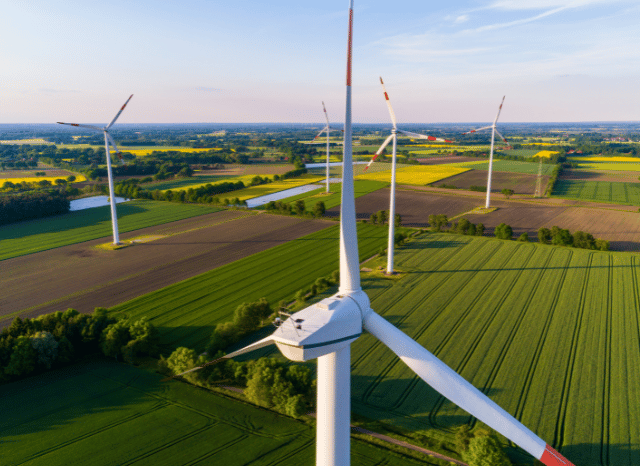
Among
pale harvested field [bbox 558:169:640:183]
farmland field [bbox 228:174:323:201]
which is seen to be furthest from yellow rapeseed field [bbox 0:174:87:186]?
pale harvested field [bbox 558:169:640:183]

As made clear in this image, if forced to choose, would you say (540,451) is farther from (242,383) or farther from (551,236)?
(551,236)

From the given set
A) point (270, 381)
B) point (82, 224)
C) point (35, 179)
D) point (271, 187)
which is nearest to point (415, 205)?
point (271, 187)

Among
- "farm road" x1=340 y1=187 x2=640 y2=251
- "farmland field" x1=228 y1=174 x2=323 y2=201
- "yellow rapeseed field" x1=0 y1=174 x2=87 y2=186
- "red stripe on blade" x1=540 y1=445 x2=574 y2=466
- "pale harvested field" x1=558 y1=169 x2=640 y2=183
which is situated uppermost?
"pale harvested field" x1=558 y1=169 x2=640 y2=183

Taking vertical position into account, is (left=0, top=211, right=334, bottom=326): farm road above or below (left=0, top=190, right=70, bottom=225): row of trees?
below

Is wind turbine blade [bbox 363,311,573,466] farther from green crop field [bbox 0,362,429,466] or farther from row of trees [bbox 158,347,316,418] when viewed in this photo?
row of trees [bbox 158,347,316,418]

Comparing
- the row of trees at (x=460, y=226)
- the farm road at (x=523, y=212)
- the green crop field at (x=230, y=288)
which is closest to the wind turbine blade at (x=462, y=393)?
the green crop field at (x=230, y=288)

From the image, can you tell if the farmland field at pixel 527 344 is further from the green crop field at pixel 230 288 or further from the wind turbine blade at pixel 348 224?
the wind turbine blade at pixel 348 224

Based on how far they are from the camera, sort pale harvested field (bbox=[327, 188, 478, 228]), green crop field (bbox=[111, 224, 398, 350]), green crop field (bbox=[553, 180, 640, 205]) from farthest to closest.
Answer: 1. green crop field (bbox=[553, 180, 640, 205])
2. pale harvested field (bbox=[327, 188, 478, 228])
3. green crop field (bbox=[111, 224, 398, 350])

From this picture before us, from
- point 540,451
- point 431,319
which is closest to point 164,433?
point 540,451
